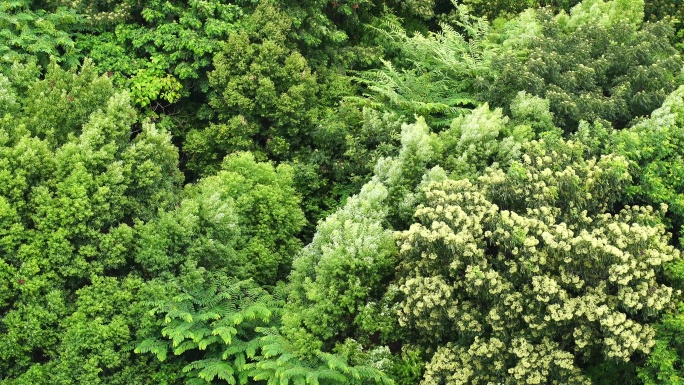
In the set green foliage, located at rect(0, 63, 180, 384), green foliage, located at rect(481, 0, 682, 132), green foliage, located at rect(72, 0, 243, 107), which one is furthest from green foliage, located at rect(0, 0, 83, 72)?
green foliage, located at rect(481, 0, 682, 132)

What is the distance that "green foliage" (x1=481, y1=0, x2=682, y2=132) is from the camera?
1239cm

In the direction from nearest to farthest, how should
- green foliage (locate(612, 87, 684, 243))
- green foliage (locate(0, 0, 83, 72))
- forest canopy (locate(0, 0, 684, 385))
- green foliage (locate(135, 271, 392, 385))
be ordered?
forest canopy (locate(0, 0, 684, 385)), green foliage (locate(135, 271, 392, 385)), green foliage (locate(612, 87, 684, 243)), green foliage (locate(0, 0, 83, 72))

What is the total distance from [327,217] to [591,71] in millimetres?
5863

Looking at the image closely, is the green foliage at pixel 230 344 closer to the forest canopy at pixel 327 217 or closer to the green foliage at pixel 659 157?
the forest canopy at pixel 327 217

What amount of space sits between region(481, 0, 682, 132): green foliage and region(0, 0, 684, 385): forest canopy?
54 millimetres

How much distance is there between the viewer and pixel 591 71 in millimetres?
12734

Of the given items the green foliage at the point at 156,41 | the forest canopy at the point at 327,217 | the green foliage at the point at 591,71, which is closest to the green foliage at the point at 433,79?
the forest canopy at the point at 327,217

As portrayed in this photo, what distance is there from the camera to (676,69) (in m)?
13.3

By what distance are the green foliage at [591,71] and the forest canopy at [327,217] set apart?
0.18 feet

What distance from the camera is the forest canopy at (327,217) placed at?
9.14 meters

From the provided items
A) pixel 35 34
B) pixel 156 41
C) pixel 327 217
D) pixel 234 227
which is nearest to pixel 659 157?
pixel 327 217

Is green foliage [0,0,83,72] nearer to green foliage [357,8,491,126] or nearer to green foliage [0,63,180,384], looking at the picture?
green foliage [0,63,180,384]

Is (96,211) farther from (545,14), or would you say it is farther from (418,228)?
(545,14)

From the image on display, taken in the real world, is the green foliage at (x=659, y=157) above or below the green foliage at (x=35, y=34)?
above
